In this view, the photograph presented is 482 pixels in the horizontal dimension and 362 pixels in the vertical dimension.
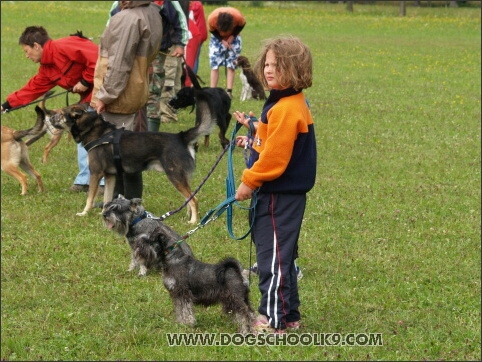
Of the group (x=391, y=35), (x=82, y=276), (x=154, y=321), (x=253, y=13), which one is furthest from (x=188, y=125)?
(x=253, y=13)

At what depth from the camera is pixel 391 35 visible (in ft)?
109

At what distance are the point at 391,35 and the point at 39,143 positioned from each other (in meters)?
23.4

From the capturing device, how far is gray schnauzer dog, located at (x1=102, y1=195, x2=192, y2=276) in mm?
5383

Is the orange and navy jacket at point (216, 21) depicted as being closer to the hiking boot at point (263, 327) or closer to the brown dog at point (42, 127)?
the brown dog at point (42, 127)

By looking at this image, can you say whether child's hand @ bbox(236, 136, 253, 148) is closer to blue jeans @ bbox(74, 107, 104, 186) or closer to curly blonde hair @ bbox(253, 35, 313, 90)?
curly blonde hair @ bbox(253, 35, 313, 90)

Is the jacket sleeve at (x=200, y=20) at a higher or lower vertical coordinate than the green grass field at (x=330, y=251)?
higher

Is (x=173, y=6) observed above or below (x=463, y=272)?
above

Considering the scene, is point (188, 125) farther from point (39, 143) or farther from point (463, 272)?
point (463, 272)

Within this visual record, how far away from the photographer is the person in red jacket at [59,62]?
901 cm

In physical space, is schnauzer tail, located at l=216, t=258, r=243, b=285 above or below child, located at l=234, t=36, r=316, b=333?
below

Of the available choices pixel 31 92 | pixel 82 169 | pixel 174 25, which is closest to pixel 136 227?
pixel 82 169

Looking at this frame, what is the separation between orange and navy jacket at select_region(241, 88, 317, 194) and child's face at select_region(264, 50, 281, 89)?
0.16 ft

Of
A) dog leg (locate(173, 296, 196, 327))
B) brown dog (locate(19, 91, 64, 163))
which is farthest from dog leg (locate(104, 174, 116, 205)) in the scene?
dog leg (locate(173, 296, 196, 327))

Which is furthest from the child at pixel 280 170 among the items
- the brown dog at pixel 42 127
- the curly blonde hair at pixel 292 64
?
the brown dog at pixel 42 127
